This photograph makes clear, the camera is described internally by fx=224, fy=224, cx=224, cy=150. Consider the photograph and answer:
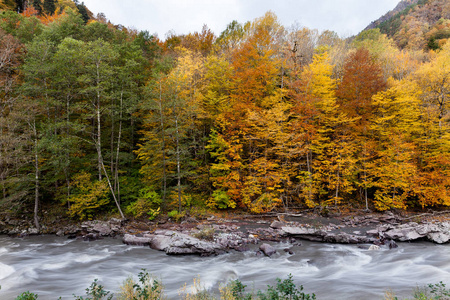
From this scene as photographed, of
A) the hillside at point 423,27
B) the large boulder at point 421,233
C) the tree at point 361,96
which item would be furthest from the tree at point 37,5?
the hillside at point 423,27

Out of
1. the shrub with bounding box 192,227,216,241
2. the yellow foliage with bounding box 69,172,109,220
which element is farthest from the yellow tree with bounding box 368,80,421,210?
the yellow foliage with bounding box 69,172,109,220

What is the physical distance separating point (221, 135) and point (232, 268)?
36.7 ft

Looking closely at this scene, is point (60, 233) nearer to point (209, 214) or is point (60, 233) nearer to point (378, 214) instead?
point (209, 214)

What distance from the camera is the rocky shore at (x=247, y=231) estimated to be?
12.7 meters

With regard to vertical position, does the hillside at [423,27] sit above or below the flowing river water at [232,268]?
above

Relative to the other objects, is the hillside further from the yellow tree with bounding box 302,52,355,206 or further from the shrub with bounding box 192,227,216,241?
the shrub with bounding box 192,227,216,241

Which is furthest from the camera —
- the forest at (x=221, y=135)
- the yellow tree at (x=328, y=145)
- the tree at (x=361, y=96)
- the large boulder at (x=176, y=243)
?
the tree at (x=361, y=96)

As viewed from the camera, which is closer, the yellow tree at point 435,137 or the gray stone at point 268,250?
the gray stone at point 268,250

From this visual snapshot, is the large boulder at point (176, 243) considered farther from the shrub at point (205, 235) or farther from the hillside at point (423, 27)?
the hillside at point (423, 27)

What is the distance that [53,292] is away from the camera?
28.8 feet

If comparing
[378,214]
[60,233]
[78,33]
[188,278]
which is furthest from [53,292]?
[78,33]

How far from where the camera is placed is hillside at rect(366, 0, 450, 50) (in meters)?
45.8

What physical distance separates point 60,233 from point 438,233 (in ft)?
78.5

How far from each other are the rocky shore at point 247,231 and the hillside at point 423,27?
1775 inches
